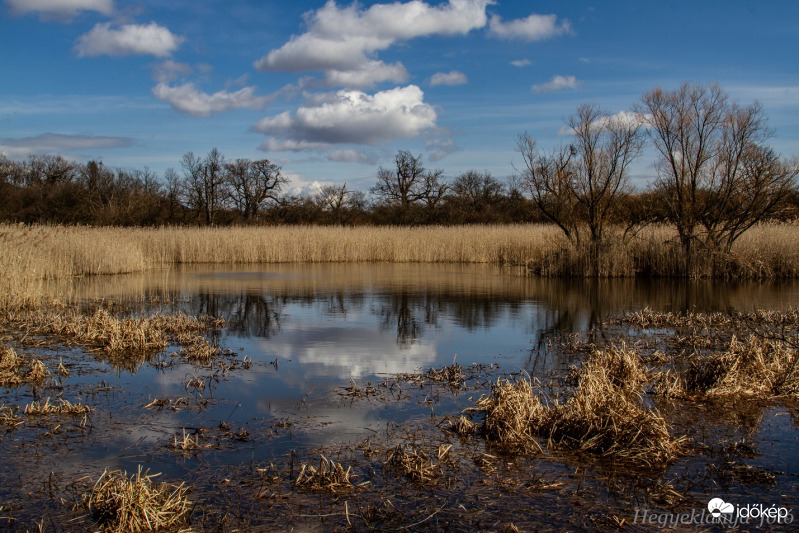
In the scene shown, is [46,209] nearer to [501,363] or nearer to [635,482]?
[501,363]

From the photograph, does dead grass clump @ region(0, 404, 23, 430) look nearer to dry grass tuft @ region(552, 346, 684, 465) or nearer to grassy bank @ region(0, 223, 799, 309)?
dry grass tuft @ region(552, 346, 684, 465)

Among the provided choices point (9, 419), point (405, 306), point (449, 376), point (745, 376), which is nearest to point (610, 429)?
point (449, 376)

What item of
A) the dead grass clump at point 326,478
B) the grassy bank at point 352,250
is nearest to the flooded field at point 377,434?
the dead grass clump at point 326,478

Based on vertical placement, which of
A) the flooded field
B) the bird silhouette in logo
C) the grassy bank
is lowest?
the bird silhouette in logo

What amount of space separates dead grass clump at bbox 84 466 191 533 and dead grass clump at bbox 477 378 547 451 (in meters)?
2.20

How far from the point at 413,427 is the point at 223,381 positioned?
7.85ft

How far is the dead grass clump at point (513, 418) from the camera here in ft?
14.6

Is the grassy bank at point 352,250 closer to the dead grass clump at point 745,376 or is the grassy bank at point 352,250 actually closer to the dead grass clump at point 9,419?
the dead grass clump at point 9,419

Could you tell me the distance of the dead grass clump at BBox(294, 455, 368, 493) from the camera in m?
3.64

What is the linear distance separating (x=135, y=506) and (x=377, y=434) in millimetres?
1843

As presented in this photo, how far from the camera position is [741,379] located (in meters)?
5.71

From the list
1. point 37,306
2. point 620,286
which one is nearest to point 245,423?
point 37,306

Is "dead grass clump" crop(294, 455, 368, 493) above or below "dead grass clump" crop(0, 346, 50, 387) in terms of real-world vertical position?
below

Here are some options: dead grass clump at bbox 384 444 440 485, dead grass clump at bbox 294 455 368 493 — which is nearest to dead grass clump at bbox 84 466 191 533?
dead grass clump at bbox 294 455 368 493
